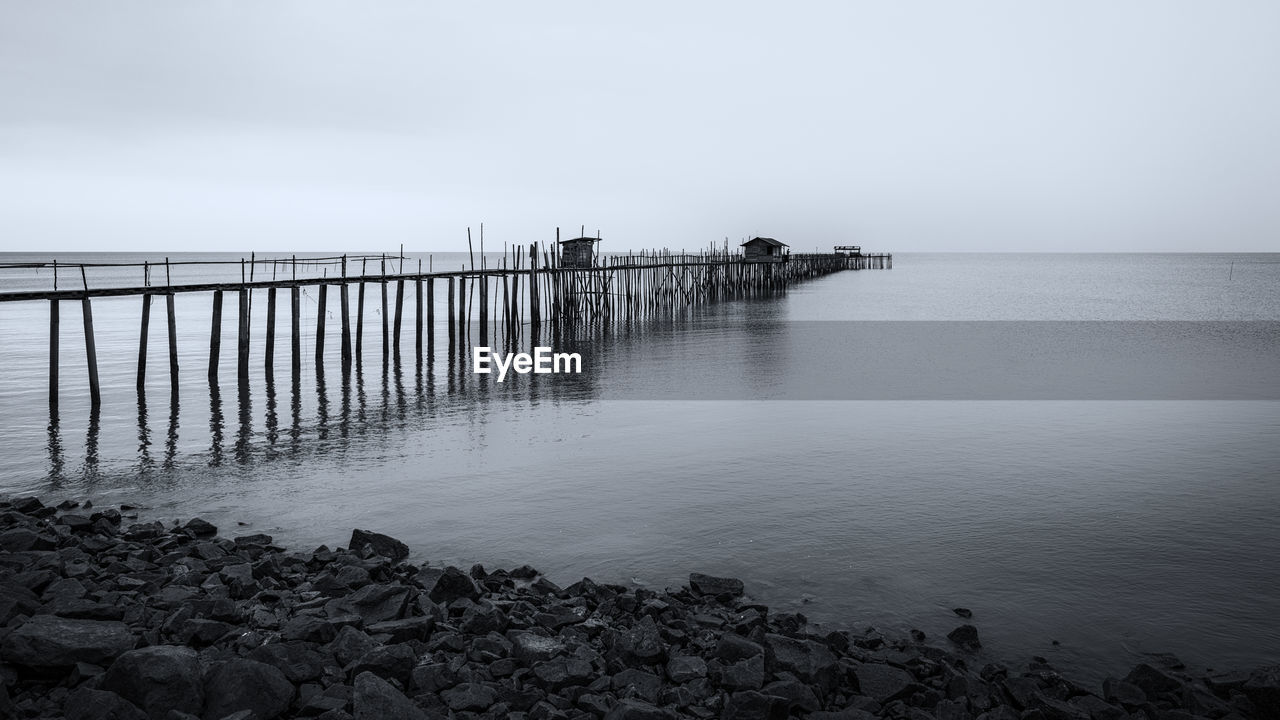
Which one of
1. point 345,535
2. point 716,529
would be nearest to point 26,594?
point 345,535

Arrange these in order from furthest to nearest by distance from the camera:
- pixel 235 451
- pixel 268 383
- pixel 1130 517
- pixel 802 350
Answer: pixel 802 350 < pixel 268 383 < pixel 235 451 < pixel 1130 517

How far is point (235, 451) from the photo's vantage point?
12859mm

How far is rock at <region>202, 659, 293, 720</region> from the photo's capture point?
4.88 m

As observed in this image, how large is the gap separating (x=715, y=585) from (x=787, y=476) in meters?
4.48

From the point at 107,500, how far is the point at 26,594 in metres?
4.44

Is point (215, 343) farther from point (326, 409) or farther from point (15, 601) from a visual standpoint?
point (15, 601)

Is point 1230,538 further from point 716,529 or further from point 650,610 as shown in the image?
point 650,610

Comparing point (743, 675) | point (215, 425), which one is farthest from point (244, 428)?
point (743, 675)

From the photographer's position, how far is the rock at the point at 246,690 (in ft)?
16.0

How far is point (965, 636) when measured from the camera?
22.0 ft

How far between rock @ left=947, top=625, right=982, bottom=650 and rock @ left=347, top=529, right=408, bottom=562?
Result: 472 centimetres

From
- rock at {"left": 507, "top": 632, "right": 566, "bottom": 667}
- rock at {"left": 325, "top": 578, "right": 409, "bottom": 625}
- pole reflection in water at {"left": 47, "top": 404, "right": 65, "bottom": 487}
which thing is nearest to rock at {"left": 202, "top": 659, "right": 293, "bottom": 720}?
rock at {"left": 325, "top": 578, "right": 409, "bottom": 625}

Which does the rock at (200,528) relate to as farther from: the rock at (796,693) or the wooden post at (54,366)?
the wooden post at (54,366)

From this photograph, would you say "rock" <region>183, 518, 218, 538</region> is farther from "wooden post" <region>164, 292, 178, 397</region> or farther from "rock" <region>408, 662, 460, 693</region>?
"wooden post" <region>164, 292, 178, 397</region>
